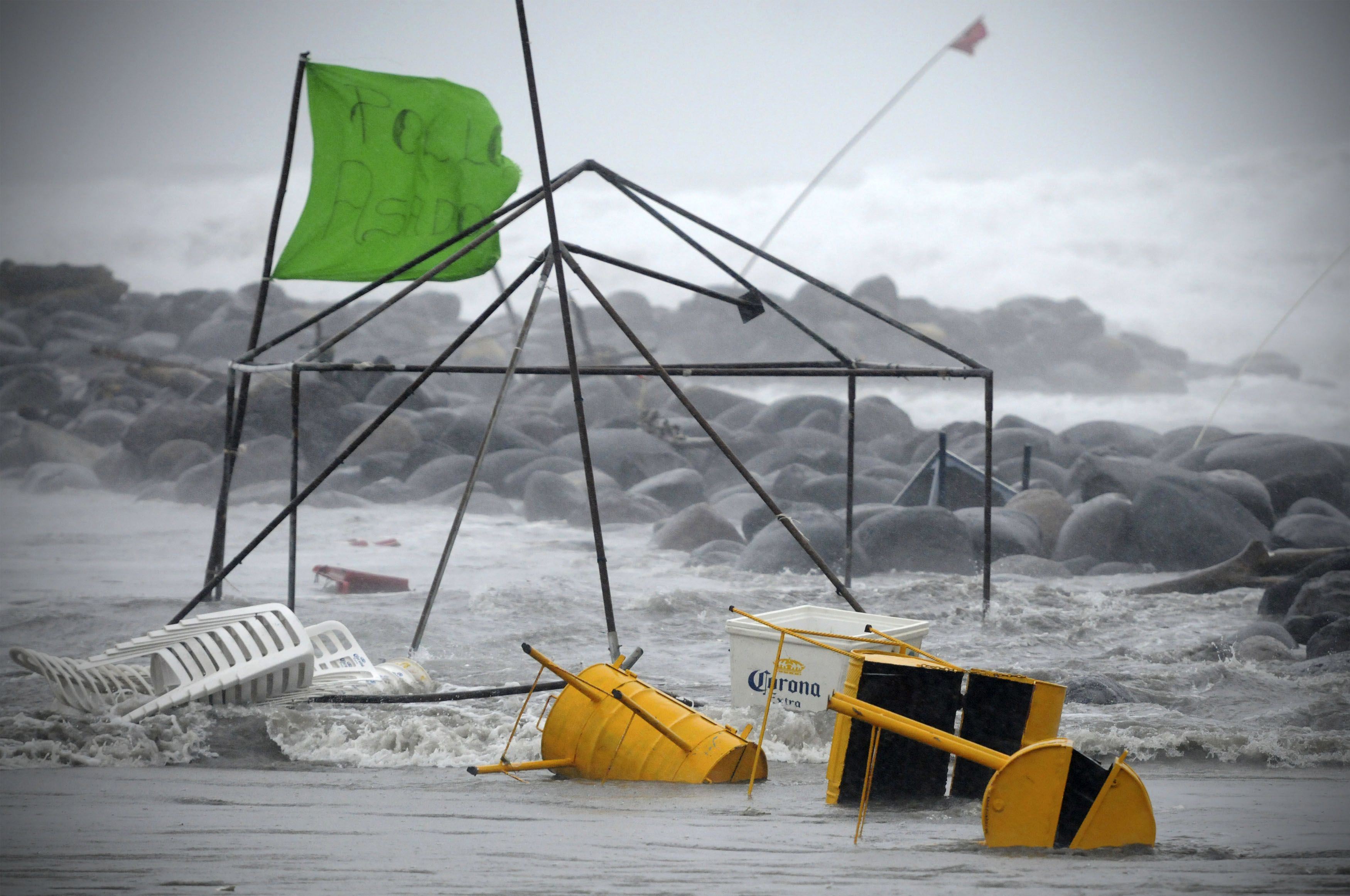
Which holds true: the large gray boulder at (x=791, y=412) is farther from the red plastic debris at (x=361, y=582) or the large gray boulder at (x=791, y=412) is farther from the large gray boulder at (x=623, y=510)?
the red plastic debris at (x=361, y=582)

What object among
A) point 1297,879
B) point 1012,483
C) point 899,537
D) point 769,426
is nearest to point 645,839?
point 1297,879

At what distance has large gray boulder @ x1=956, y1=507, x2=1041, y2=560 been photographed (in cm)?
1140

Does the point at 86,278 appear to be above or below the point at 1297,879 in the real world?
above

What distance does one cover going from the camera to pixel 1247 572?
392 inches

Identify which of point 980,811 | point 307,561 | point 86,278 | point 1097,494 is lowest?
point 307,561

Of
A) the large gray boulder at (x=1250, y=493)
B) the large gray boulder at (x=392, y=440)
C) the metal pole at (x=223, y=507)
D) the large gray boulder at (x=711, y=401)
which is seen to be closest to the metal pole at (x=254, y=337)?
the metal pole at (x=223, y=507)

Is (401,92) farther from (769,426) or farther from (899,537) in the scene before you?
(769,426)

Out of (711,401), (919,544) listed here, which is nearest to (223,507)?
(919,544)

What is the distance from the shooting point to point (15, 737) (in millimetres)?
4711

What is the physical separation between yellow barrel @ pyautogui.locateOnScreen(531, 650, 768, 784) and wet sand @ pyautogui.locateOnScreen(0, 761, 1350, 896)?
0.22 ft

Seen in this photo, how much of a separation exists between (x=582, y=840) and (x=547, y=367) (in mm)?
3874

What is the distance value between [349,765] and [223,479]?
2.92 meters

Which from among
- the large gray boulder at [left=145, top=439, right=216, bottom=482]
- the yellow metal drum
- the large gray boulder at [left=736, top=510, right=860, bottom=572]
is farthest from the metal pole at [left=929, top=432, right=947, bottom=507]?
the large gray boulder at [left=145, top=439, right=216, bottom=482]

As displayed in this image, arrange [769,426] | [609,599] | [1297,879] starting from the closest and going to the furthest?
[1297,879], [609,599], [769,426]
